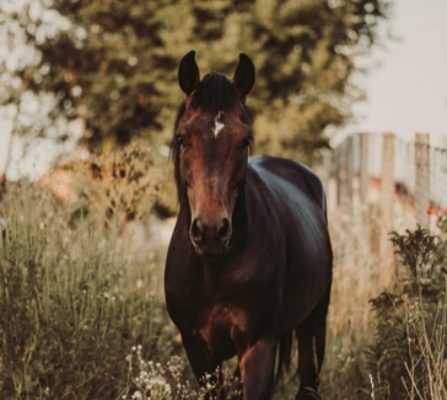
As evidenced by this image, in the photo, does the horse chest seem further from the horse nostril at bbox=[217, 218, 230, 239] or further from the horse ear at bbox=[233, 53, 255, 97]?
the horse ear at bbox=[233, 53, 255, 97]

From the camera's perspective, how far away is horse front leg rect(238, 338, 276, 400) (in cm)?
469

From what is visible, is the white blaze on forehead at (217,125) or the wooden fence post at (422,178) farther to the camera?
the wooden fence post at (422,178)

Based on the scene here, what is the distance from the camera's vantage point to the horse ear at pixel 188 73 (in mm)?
4734

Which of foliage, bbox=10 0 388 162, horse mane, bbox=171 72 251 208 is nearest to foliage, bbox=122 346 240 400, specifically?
horse mane, bbox=171 72 251 208

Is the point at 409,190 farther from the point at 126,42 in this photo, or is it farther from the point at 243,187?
the point at 126,42

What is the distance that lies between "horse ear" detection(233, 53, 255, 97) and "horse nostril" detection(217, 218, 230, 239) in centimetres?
95

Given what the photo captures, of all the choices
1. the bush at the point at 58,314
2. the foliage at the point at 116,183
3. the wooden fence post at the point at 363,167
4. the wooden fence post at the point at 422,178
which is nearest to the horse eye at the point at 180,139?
the bush at the point at 58,314

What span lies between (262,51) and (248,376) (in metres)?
16.8

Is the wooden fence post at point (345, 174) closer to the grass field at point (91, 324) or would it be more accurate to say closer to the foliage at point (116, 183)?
the foliage at point (116, 183)

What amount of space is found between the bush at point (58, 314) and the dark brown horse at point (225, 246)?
0.87 meters

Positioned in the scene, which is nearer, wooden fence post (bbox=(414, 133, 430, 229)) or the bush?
the bush

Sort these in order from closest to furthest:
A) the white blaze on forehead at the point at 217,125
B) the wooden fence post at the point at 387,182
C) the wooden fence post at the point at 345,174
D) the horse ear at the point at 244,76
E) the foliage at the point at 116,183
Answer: the white blaze on forehead at the point at 217,125 → the horse ear at the point at 244,76 → the foliage at the point at 116,183 → the wooden fence post at the point at 387,182 → the wooden fence post at the point at 345,174

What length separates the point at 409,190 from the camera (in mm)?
9055

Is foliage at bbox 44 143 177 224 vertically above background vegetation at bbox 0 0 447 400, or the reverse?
foliage at bbox 44 143 177 224
